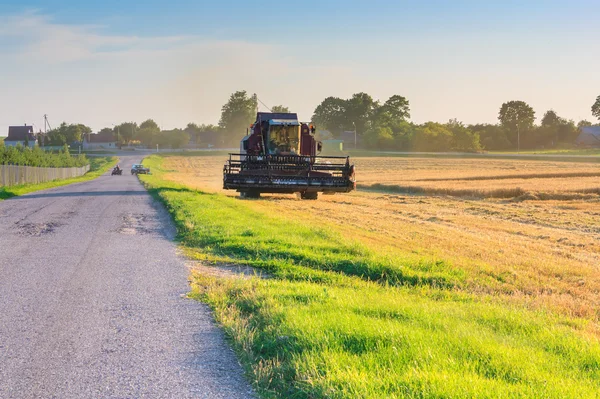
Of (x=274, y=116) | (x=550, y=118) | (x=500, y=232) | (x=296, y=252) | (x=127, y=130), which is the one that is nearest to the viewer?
(x=296, y=252)

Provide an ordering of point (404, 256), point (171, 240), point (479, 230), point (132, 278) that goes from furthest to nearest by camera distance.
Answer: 1. point (479, 230)
2. point (171, 240)
3. point (404, 256)
4. point (132, 278)

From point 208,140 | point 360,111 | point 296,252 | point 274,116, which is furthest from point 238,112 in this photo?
point 296,252

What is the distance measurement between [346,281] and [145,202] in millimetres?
17061

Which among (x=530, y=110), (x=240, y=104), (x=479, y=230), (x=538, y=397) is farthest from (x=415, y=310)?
(x=240, y=104)

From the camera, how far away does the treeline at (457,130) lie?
409 feet

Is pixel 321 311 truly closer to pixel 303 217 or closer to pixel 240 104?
pixel 303 217

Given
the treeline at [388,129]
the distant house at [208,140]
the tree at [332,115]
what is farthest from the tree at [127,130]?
the tree at [332,115]

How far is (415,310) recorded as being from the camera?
25.8 ft

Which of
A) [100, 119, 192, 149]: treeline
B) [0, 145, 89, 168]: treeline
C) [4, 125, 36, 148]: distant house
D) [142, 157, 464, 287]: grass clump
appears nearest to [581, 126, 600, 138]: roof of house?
[100, 119, 192, 149]: treeline

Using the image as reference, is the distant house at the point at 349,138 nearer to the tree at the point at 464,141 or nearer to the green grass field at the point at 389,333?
the tree at the point at 464,141

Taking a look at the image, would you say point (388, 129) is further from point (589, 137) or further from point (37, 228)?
point (37, 228)

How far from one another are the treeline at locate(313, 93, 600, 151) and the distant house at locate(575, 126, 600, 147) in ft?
5.81

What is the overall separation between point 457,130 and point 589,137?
2964 cm

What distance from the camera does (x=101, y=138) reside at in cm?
18475
